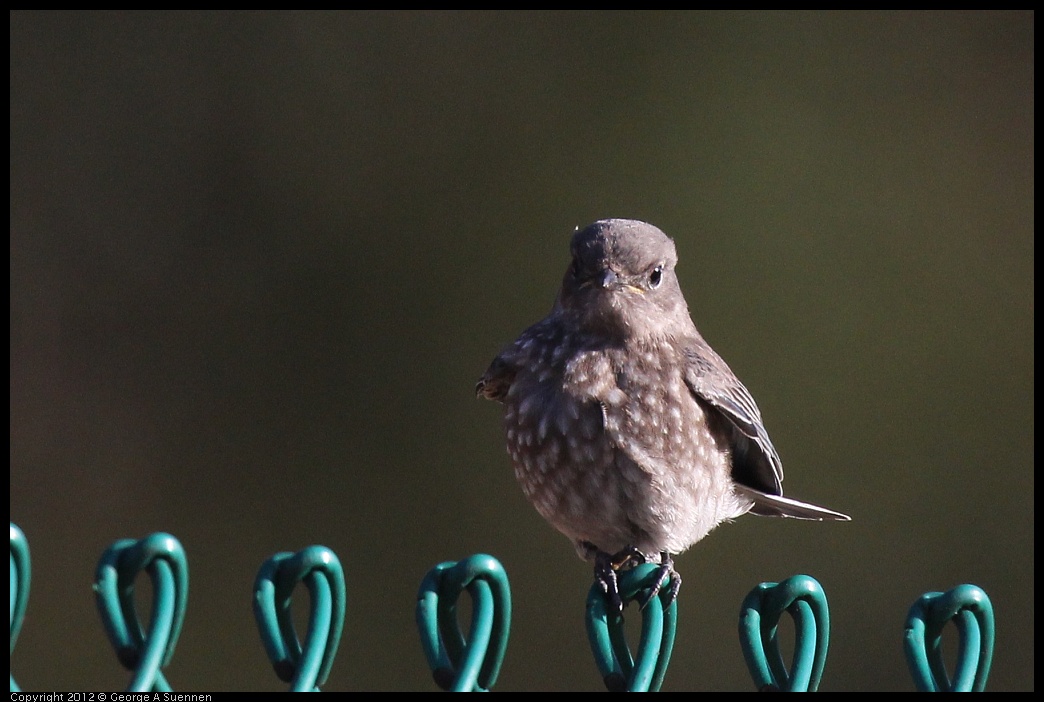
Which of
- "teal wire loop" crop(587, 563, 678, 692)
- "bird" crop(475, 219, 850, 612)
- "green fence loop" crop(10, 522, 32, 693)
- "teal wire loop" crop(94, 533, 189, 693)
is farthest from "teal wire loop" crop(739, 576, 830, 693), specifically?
"green fence loop" crop(10, 522, 32, 693)

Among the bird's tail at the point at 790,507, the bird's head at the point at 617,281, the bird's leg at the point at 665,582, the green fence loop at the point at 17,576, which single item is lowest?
the bird's leg at the point at 665,582

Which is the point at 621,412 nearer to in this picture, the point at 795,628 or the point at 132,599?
the point at 795,628

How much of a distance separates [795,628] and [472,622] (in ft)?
2.49

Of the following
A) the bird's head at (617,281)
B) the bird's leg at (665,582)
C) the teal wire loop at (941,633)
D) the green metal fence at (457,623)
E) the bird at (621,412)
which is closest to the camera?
the green metal fence at (457,623)

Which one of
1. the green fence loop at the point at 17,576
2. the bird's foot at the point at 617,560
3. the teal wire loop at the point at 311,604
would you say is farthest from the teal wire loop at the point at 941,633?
the green fence loop at the point at 17,576

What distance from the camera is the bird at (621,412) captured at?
446 centimetres

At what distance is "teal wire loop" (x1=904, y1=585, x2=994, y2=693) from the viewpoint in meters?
2.93

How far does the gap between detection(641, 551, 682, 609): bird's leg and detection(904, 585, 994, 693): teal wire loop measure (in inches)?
22.9

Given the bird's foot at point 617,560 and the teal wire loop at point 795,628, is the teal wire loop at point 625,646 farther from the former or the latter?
the bird's foot at point 617,560

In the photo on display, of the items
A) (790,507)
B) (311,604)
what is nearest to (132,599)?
(311,604)

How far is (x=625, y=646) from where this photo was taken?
11.0 feet

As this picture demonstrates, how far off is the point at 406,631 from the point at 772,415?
266 cm

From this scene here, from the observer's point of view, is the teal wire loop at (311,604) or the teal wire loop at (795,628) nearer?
the teal wire loop at (311,604)

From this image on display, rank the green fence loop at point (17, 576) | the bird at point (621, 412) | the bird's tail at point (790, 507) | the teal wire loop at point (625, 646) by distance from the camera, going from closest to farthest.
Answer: the green fence loop at point (17, 576), the teal wire loop at point (625, 646), the bird at point (621, 412), the bird's tail at point (790, 507)
